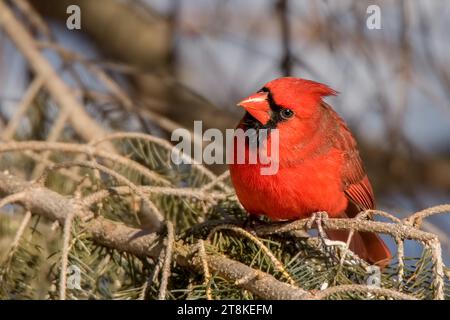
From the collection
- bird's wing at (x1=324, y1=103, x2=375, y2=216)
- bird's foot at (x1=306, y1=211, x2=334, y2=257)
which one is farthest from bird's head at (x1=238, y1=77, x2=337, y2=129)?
bird's foot at (x1=306, y1=211, x2=334, y2=257)

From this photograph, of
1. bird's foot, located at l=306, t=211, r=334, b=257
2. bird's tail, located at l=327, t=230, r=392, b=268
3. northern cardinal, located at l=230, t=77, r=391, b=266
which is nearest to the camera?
bird's foot, located at l=306, t=211, r=334, b=257

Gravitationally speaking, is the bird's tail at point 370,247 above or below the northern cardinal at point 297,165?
below

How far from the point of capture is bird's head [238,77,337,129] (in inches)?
93.2

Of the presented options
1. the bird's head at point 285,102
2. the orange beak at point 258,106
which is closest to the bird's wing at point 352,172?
the bird's head at point 285,102

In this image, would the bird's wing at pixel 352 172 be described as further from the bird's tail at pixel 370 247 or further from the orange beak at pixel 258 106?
the orange beak at pixel 258 106

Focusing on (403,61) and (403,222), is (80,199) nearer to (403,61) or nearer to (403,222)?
(403,222)

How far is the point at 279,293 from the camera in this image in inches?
71.6

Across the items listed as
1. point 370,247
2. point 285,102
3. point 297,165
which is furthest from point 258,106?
point 370,247

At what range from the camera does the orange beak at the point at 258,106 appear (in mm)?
2354

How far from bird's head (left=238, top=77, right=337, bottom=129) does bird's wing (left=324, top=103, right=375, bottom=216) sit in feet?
0.40

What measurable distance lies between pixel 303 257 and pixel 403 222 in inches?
13.7

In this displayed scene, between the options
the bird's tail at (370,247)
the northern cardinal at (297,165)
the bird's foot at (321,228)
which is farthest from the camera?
the bird's tail at (370,247)

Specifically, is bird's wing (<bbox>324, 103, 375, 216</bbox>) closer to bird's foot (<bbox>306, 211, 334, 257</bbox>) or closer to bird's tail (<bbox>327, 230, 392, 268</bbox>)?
bird's tail (<bbox>327, 230, 392, 268</bbox>)
